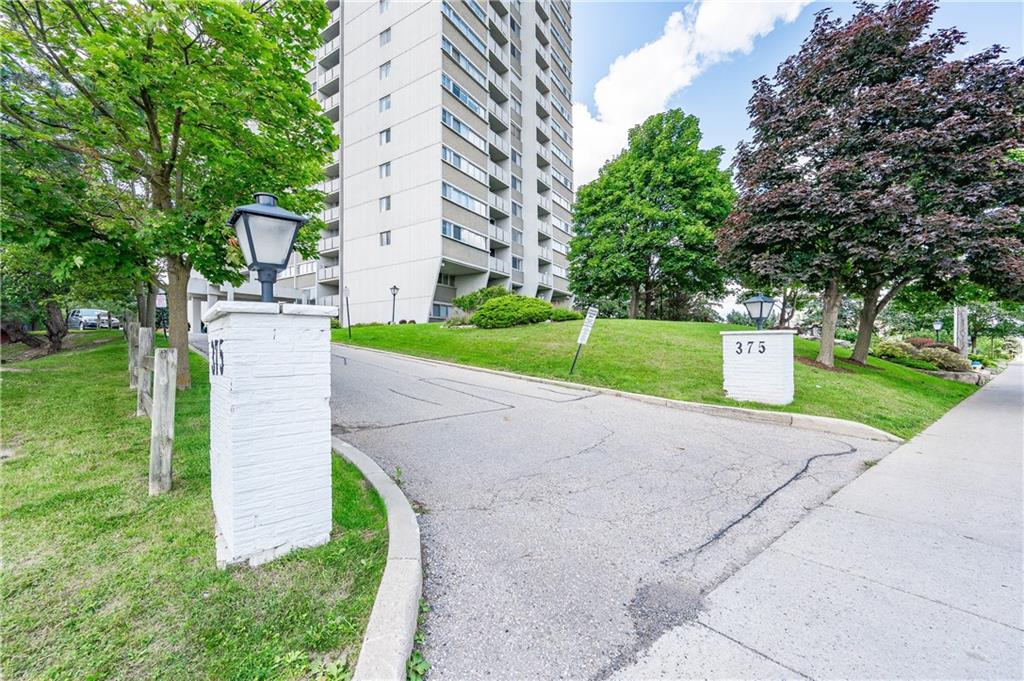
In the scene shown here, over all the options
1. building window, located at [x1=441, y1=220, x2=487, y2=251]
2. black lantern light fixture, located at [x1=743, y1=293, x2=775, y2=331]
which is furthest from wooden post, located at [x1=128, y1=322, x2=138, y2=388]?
building window, located at [x1=441, y1=220, x2=487, y2=251]

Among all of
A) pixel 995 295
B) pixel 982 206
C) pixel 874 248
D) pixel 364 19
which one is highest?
pixel 364 19

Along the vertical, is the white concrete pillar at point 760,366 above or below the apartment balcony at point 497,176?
below

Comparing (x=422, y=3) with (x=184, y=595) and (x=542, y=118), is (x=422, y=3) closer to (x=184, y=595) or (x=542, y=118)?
(x=542, y=118)

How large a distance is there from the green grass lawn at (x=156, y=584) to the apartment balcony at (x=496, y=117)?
30546 mm

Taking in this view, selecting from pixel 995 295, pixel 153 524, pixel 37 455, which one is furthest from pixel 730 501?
pixel 995 295

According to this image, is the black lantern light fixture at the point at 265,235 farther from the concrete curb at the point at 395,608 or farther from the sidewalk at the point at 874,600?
the sidewalk at the point at 874,600

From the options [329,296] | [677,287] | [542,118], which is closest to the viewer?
[677,287]

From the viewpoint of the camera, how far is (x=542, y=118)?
3612 cm

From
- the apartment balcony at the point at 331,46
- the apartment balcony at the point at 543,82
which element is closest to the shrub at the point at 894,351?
the apartment balcony at the point at 543,82

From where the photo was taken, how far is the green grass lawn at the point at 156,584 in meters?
1.75

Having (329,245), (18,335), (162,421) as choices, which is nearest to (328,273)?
(329,245)

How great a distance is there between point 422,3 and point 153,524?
31609 millimetres

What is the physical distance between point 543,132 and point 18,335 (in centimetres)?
3548

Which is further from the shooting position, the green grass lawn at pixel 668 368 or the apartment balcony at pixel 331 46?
the apartment balcony at pixel 331 46
